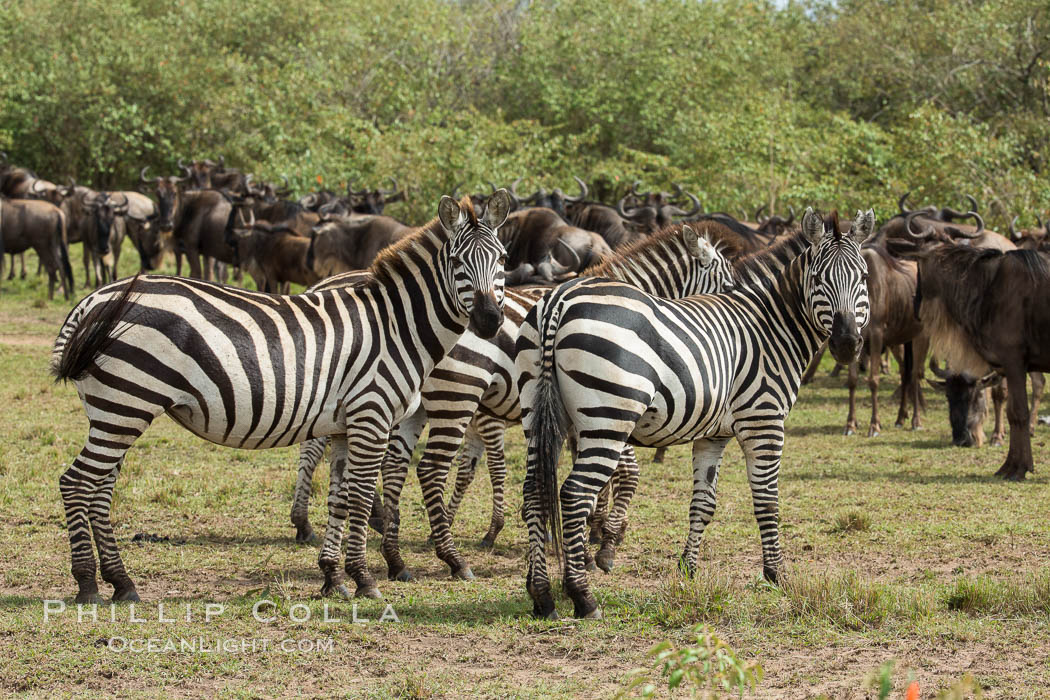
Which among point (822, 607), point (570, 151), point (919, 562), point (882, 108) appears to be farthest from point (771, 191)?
point (822, 607)

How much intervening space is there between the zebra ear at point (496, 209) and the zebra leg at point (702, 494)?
182 cm

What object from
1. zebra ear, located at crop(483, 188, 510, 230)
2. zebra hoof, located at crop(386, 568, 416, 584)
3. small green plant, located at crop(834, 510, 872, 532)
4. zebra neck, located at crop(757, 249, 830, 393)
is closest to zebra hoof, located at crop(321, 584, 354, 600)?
zebra hoof, located at crop(386, 568, 416, 584)

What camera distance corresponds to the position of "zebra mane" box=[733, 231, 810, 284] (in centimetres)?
731

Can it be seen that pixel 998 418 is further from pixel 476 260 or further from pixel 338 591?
pixel 338 591

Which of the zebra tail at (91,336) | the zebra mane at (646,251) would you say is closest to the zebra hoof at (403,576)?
the zebra tail at (91,336)

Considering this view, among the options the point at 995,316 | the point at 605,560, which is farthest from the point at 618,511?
the point at 995,316

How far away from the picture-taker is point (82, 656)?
17.9 feet

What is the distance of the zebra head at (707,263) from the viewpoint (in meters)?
8.18

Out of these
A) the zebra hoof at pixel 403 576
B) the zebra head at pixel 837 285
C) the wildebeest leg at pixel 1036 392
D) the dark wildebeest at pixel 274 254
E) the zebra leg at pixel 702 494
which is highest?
the dark wildebeest at pixel 274 254

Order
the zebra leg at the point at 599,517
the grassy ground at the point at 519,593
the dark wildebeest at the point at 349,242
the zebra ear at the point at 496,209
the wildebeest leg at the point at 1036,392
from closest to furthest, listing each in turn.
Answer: the grassy ground at the point at 519,593
the zebra ear at the point at 496,209
the zebra leg at the point at 599,517
the wildebeest leg at the point at 1036,392
the dark wildebeest at the point at 349,242

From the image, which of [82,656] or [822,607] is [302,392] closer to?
[82,656]

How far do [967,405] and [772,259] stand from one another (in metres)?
5.98

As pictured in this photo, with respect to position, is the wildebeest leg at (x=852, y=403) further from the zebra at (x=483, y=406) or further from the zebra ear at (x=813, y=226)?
the zebra ear at (x=813, y=226)

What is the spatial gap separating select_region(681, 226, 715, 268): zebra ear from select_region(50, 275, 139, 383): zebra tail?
380 cm
